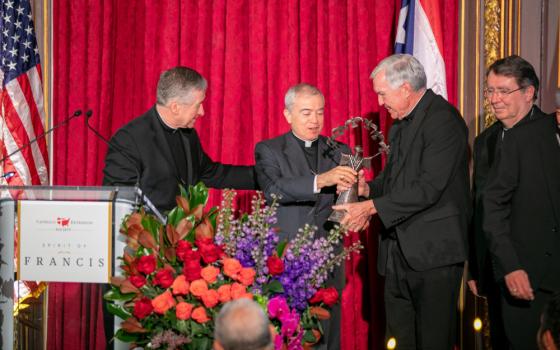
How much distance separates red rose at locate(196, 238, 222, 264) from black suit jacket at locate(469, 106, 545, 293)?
1.98 m

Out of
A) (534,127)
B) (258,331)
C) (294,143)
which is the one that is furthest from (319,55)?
(258,331)

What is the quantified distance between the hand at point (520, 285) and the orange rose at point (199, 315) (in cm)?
168

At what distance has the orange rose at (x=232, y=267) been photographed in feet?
8.47

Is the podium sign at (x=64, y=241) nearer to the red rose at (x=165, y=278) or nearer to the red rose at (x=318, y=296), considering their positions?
the red rose at (x=165, y=278)

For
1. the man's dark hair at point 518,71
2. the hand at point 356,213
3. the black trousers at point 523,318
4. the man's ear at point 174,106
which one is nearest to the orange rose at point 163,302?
the hand at point 356,213

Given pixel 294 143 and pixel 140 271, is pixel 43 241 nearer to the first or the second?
pixel 140 271

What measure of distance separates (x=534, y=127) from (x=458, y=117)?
1.40 feet

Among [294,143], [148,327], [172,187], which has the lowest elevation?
[148,327]

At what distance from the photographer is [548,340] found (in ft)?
6.83

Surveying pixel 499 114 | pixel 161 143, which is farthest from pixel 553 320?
pixel 161 143

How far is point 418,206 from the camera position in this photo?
3.79 m

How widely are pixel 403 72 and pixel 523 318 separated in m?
1.40

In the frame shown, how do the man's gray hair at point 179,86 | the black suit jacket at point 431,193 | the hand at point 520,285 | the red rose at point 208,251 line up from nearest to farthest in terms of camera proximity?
1. the red rose at point 208,251
2. the hand at point 520,285
3. the black suit jacket at point 431,193
4. the man's gray hair at point 179,86

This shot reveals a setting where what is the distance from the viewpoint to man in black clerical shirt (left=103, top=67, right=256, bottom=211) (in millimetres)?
3922
